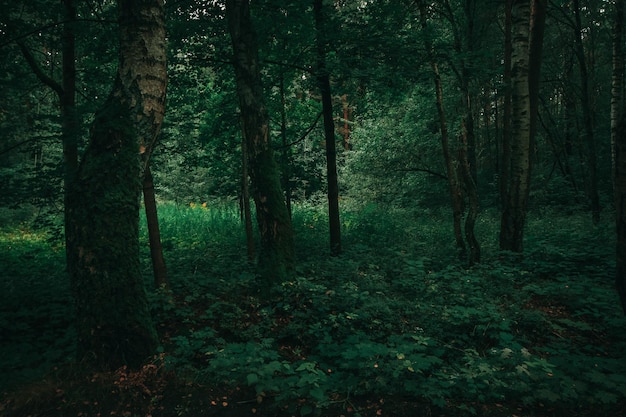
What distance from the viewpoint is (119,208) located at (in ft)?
12.3

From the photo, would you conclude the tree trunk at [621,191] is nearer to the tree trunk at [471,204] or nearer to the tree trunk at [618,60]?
the tree trunk at [471,204]

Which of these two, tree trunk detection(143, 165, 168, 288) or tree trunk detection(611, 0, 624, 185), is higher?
tree trunk detection(611, 0, 624, 185)

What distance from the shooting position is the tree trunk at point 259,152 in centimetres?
680

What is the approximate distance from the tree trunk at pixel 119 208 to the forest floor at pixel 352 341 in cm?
29

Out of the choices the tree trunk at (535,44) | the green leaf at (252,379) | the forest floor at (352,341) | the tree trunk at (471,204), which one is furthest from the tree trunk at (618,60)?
the green leaf at (252,379)

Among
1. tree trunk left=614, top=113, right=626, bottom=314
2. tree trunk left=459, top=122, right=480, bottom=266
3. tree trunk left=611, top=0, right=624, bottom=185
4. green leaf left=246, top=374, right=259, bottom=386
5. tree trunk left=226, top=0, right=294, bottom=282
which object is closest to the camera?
green leaf left=246, top=374, right=259, bottom=386

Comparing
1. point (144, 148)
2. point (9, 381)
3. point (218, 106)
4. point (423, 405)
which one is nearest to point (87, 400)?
point (9, 381)

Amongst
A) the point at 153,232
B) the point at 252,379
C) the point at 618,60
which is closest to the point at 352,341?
the point at 252,379

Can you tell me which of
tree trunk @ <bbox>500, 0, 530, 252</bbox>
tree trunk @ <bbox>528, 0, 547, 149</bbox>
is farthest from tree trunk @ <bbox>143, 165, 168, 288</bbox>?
tree trunk @ <bbox>528, 0, 547, 149</bbox>

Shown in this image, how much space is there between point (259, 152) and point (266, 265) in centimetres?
205

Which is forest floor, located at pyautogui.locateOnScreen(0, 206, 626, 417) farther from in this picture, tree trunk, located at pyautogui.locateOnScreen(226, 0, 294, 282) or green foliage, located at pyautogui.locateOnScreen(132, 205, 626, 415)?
tree trunk, located at pyautogui.locateOnScreen(226, 0, 294, 282)

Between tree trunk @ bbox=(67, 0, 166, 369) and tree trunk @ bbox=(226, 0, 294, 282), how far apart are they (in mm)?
2801

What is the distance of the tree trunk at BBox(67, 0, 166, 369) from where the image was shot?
11.9ft

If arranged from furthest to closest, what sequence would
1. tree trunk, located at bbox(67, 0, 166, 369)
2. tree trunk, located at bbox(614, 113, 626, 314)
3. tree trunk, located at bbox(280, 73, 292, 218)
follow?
tree trunk, located at bbox(280, 73, 292, 218) < tree trunk, located at bbox(67, 0, 166, 369) < tree trunk, located at bbox(614, 113, 626, 314)
